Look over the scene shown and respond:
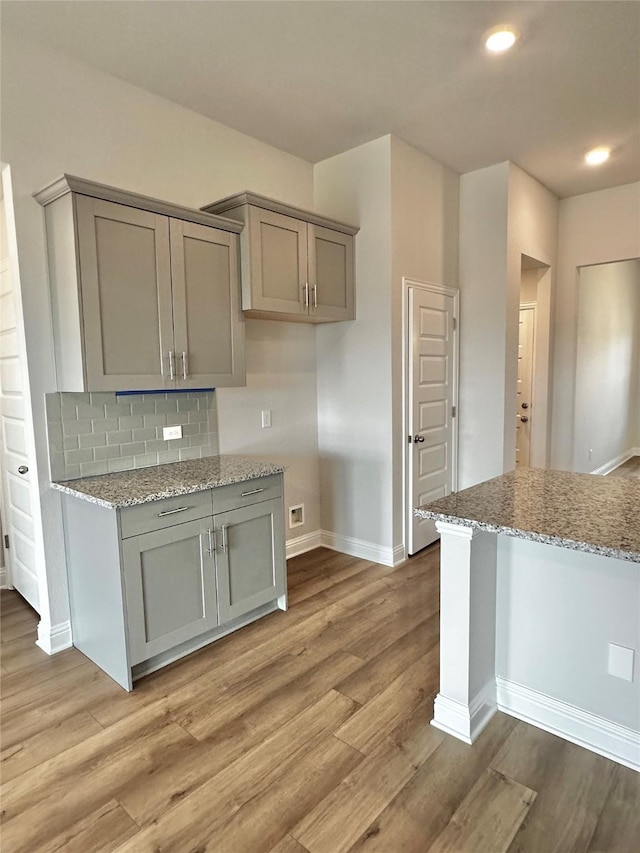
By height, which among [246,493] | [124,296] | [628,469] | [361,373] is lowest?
[628,469]

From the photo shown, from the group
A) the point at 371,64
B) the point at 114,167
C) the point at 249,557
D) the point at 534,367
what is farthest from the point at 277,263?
the point at 534,367

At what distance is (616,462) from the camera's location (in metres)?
7.27

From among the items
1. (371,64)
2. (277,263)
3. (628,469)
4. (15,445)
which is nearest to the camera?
(371,64)

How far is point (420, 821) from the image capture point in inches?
62.8

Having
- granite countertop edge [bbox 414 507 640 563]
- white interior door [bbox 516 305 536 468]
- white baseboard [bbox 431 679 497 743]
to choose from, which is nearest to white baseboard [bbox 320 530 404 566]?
white baseboard [bbox 431 679 497 743]

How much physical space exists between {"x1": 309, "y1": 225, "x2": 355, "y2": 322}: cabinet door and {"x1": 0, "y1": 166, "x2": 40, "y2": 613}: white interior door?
1.74 meters

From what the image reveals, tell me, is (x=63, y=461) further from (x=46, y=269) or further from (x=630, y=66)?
(x=630, y=66)

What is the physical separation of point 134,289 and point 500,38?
2171 mm

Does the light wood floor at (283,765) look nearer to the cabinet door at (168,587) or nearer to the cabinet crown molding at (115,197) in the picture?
the cabinet door at (168,587)

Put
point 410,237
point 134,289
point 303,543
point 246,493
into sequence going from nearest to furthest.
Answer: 1. point 134,289
2. point 246,493
3. point 410,237
4. point 303,543

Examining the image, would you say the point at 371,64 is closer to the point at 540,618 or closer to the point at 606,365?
the point at 540,618

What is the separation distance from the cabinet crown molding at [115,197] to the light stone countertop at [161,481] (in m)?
1.36

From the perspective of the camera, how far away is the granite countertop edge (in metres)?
1.42

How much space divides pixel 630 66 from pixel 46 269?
3291mm
